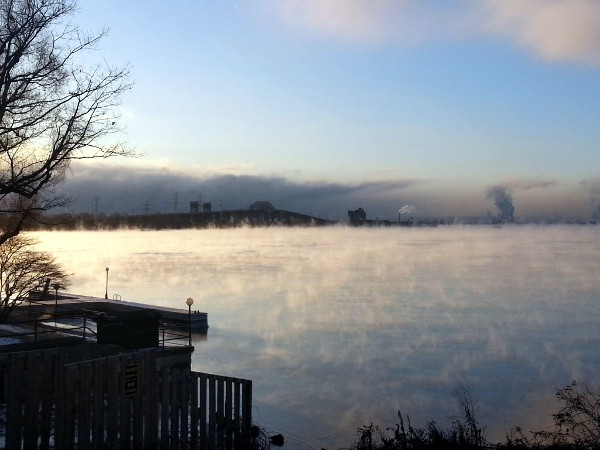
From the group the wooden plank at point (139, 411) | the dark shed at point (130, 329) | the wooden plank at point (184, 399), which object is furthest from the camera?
the dark shed at point (130, 329)

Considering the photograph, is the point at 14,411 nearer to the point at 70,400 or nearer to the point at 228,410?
the point at 70,400

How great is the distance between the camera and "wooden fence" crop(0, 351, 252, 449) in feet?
34.8

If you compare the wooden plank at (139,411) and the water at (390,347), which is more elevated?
the wooden plank at (139,411)

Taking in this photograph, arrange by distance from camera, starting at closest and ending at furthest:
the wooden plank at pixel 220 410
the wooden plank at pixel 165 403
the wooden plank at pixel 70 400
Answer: the wooden plank at pixel 70 400 < the wooden plank at pixel 165 403 < the wooden plank at pixel 220 410

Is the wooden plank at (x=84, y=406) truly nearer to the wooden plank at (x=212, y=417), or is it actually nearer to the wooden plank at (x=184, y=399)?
the wooden plank at (x=184, y=399)

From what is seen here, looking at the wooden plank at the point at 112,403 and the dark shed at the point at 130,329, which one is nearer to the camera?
the wooden plank at the point at 112,403

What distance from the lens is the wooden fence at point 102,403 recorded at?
34.8 ft

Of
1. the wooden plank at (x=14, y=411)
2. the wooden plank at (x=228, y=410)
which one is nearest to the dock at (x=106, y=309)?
the wooden plank at (x=228, y=410)

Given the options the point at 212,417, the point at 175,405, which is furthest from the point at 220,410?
the point at 175,405

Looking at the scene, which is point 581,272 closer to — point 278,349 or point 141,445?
point 278,349

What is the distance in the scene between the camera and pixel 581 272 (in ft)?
337

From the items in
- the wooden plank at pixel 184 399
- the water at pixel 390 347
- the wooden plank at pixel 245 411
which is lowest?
the water at pixel 390 347

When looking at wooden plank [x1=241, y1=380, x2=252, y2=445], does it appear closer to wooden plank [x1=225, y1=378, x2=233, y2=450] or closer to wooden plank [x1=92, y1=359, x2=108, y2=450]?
wooden plank [x1=225, y1=378, x2=233, y2=450]

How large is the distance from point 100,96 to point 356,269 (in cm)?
10034
